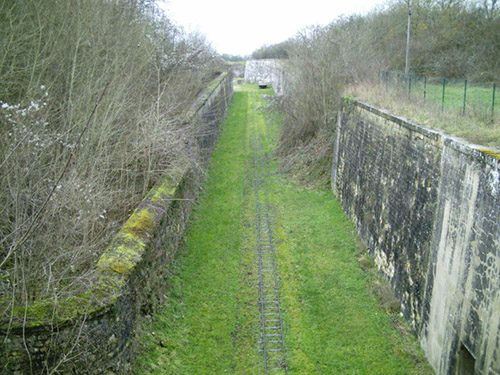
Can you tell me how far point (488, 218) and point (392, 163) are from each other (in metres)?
4.44

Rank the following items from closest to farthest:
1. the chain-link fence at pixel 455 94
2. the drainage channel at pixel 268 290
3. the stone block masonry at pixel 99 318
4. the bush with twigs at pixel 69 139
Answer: the stone block masonry at pixel 99 318 < the bush with twigs at pixel 69 139 < the drainage channel at pixel 268 290 < the chain-link fence at pixel 455 94

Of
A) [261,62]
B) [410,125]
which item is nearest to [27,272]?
[410,125]

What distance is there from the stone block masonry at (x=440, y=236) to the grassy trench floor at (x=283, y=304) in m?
0.75

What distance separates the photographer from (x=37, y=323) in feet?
19.1

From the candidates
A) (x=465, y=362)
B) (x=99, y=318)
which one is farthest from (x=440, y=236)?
(x=99, y=318)

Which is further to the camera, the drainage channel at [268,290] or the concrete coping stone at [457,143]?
the drainage channel at [268,290]

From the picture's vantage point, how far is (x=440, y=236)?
8156 mm

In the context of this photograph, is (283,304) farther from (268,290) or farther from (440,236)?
(440,236)

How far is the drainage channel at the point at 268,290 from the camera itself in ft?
27.6

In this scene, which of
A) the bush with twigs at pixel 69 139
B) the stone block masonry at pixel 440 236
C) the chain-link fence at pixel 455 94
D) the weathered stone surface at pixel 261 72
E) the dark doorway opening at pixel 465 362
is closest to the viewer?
the stone block masonry at pixel 440 236

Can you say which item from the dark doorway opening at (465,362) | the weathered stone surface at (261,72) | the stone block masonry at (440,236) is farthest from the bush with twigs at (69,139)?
the weathered stone surface at (261,72)

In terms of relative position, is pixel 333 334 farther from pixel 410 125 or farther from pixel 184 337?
pixel 410 125

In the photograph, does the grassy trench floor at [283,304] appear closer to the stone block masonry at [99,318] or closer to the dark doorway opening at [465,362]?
the stone block masonry at [99,318]

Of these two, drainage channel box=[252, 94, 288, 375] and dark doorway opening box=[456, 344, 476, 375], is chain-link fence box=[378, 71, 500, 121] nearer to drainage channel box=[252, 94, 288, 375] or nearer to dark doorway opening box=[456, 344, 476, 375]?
dark doorway opening box=[456, 344, 476, 375]
